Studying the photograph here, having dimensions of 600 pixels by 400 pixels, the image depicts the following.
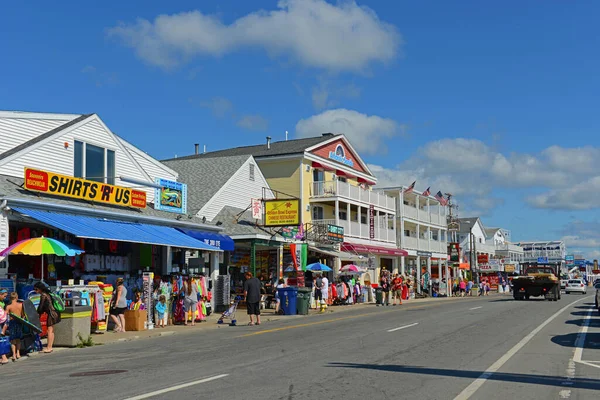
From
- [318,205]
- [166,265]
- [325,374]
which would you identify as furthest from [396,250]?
[325,374]

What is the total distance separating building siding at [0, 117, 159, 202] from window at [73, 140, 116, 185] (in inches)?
6.7

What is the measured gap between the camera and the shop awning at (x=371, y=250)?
42719 millimetres

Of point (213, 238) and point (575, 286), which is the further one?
point (575, 286)

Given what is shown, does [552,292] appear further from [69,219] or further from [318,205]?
[69,219]

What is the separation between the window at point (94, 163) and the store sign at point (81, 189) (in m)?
0.96

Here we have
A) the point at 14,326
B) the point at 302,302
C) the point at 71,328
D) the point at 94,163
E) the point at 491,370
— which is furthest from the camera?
the point at 302,302

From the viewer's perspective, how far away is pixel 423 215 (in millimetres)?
60750

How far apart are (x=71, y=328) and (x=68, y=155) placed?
24.6ft

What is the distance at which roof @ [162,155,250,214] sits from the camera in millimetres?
32062

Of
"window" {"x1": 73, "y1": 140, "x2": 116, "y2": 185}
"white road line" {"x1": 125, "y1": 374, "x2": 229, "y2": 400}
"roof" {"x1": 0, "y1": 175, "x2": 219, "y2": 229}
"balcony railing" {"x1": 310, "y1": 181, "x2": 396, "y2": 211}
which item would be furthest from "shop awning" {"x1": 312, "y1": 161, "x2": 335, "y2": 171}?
"white road line" {"x1": 125, "y1": 374, "x2": 229, "y2": 400}

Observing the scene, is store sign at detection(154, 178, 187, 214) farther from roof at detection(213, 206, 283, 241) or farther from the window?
roof at detection(213, 206, 283, 241)

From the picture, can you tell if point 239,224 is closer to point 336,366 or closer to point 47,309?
point 47,309

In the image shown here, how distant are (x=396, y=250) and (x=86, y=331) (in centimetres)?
3584

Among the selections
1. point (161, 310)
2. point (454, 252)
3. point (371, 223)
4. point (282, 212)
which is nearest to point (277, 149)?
point (371, 223)
